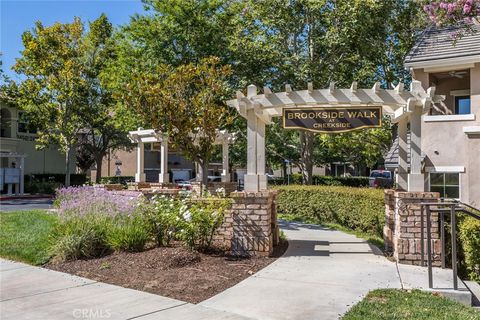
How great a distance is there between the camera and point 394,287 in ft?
19.8

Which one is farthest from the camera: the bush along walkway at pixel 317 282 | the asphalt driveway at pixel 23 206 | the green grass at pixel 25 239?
the asphalt driveway at pixel 23 206

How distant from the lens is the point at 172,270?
673 centimetres

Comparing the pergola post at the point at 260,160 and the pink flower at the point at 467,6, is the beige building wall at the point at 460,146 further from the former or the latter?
the pergola post at the point at 260,160

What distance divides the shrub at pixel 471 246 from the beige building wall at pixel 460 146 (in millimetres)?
7056

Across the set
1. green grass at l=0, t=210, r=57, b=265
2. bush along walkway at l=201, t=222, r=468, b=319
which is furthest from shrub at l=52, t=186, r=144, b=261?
bush along walkway at l=201, t=222, r=468, b=319

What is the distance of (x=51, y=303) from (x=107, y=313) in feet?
3.03

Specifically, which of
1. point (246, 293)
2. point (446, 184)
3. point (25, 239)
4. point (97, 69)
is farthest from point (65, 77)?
point (246, 293)

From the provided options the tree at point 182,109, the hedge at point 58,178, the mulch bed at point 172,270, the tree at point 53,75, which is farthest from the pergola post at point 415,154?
the hedge at point 58,178

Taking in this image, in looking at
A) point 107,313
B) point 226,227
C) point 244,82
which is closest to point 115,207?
point 226,227

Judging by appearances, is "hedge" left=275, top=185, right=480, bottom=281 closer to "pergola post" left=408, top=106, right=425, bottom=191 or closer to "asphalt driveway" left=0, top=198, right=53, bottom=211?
"pergola post" left=408, top=106, right=425, bottom=191

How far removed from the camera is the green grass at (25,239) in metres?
7.97

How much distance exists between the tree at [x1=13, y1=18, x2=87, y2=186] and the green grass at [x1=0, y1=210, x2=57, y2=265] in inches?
524

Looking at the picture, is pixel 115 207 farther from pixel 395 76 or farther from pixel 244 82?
pixel 395 76

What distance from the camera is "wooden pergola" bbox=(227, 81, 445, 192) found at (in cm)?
800
